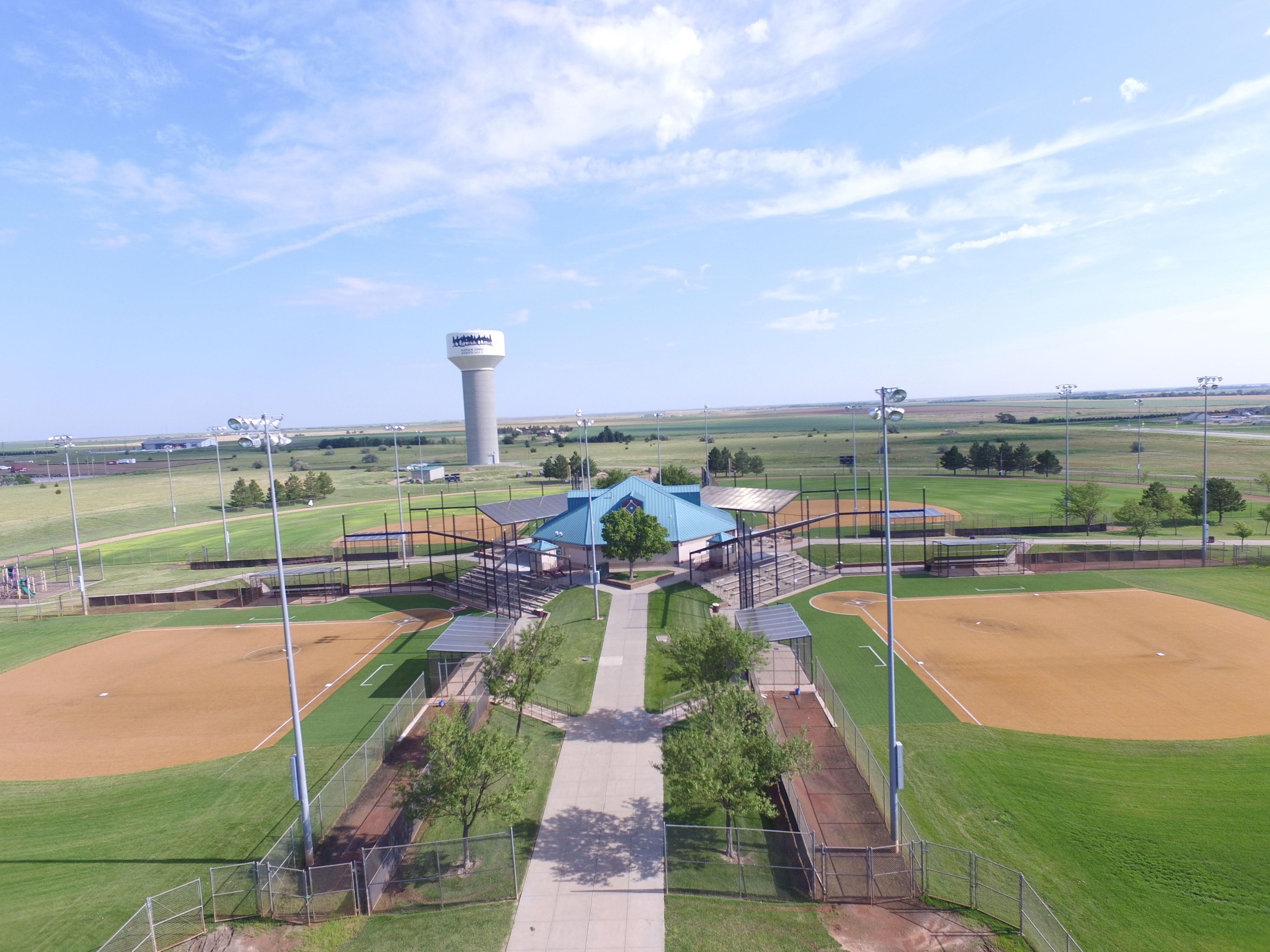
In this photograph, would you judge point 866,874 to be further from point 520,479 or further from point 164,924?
point 520,479

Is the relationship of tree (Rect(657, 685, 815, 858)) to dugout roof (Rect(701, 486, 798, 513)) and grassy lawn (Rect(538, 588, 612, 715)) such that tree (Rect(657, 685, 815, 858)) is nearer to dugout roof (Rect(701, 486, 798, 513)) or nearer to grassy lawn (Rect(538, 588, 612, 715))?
grassy lawn (Rect(538, 588, 612, 715))

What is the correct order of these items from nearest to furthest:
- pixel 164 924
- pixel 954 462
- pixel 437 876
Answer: pixel 164 924
pixel 437 876
pixel 954 462

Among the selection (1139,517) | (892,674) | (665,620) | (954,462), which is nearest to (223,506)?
(665,620)

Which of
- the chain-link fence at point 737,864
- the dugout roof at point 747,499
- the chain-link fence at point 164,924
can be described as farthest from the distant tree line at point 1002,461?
the chain-link fence at point 164,924

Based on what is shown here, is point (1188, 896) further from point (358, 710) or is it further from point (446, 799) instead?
point (358, 710)

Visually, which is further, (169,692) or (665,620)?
(665,620)

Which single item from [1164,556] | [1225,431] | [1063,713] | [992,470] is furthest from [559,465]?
[1225,431]

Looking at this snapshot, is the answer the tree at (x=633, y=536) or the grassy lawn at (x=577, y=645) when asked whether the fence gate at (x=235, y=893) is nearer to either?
the grassy lawn at (x=577, y=645)
